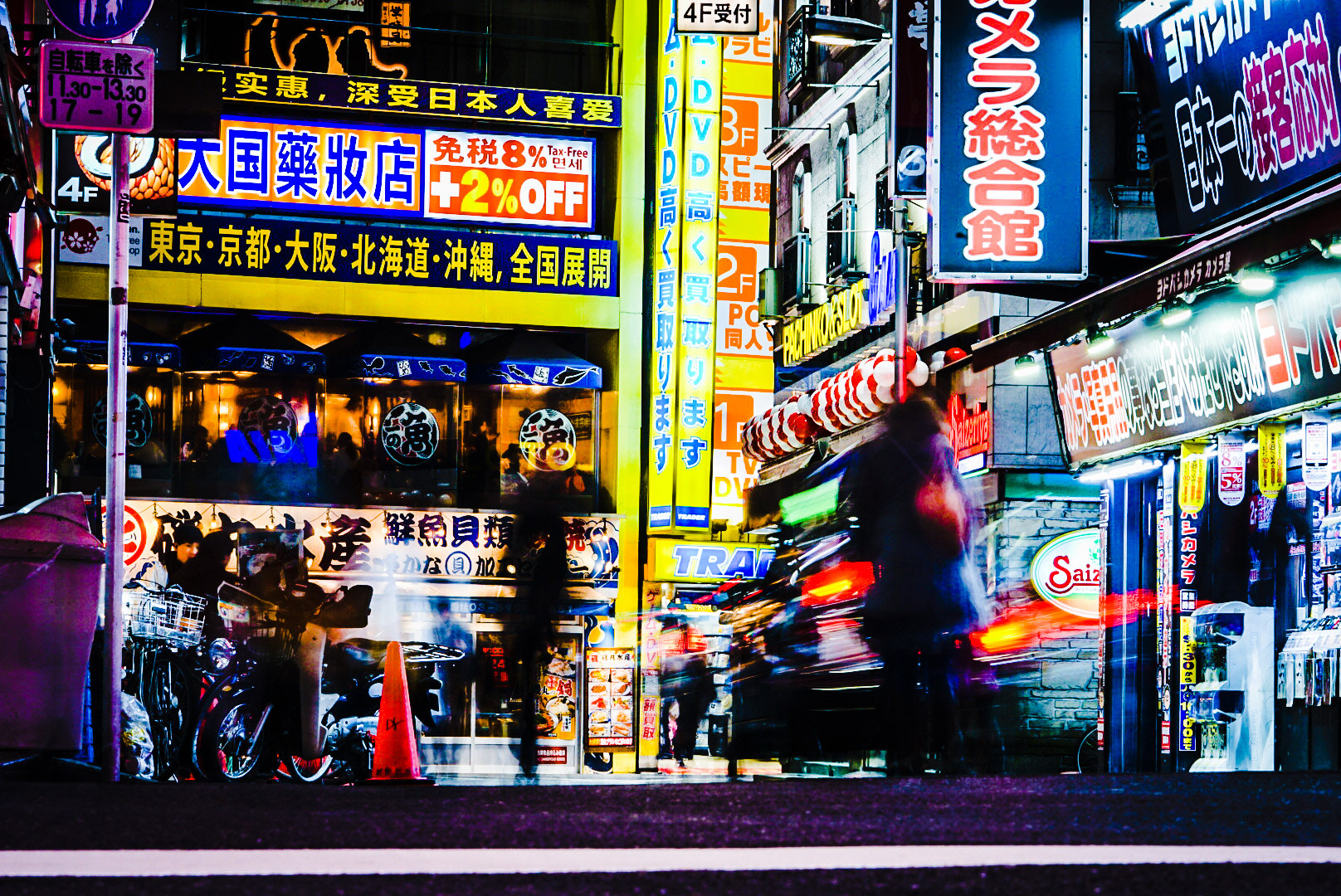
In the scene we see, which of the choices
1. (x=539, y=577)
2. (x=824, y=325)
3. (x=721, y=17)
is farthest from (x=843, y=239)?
(x=539, y=577)

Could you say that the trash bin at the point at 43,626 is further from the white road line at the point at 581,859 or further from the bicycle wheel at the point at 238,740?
the bicycle wheel at the point at 238,740

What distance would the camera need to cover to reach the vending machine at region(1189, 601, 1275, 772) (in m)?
13.2

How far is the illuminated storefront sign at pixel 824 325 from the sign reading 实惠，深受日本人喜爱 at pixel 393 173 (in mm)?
3632

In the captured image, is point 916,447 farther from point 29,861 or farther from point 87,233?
point 87,233

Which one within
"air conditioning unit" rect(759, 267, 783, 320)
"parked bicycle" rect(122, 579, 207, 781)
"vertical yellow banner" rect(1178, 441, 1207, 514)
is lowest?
"parked bicycle" rect(122, 579, 207, 781)

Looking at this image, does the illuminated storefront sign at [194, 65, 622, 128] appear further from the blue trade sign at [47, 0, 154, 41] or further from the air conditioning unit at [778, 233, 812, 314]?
the blue trade sign at [47, 0, 154, 41]

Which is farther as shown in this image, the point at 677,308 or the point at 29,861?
the point at 677,308

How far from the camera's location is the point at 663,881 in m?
4.11

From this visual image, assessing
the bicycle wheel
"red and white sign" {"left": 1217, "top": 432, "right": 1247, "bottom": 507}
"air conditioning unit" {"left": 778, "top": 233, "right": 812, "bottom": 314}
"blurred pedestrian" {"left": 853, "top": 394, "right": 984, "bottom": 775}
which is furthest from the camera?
"air conditioning unit" {"left": 778, "top": 233, "right": 812, "bottom": 314}

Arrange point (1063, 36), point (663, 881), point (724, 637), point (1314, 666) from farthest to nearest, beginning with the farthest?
point (724, 637) < point (1063, 36) < point (1314, 666) < point (663, 881)

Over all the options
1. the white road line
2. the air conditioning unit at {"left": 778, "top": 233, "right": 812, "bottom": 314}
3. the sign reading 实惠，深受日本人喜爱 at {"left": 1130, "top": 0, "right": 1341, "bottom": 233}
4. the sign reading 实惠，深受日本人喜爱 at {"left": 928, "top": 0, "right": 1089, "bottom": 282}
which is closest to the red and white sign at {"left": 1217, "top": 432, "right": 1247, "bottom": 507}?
the sign reading 实惠，深受日本人喜爱 at {"left": 1130, "top": 0, "right": 1341, "bottom": 233}

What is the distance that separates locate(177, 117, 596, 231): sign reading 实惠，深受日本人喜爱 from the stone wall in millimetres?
10629

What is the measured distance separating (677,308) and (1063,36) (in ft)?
32.7

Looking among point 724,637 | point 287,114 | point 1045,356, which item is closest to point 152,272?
point 287,114
